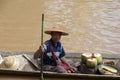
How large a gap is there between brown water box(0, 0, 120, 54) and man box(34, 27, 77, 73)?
236cm

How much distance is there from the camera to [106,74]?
4480 mm

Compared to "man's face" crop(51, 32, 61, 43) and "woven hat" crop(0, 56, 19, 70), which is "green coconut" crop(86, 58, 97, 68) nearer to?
"man's face" crop(51, 32, 61, 43)

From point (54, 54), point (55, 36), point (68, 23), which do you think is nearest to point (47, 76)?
point (54, 54)

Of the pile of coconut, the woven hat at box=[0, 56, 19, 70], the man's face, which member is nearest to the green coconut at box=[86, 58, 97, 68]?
the pile of coconut

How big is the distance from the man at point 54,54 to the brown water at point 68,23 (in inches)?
92.9

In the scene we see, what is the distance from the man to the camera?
457 centimetres

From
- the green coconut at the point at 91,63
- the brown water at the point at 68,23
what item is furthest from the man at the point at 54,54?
the brown water at the point at 68,23

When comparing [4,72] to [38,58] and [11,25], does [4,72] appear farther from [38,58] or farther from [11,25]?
[11,25]

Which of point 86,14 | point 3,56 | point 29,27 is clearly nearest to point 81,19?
point 86,14

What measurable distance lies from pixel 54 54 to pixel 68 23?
406 cm

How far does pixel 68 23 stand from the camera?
341 inches

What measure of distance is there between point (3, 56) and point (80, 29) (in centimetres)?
336

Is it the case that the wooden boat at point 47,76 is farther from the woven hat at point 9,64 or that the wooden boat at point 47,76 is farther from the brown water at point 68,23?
the brown water at point 68,23

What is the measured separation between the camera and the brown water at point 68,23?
7391mm
